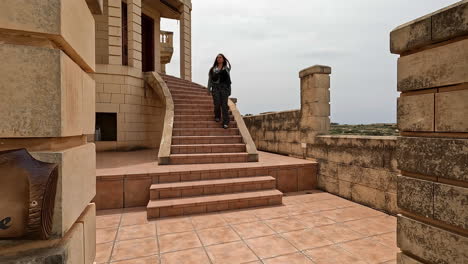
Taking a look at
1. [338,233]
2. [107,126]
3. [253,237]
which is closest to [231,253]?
[253,237]

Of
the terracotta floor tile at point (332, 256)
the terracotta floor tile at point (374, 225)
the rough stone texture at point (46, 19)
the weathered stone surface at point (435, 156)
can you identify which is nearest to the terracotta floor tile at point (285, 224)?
the terracotta floor tile at point (332, 256)

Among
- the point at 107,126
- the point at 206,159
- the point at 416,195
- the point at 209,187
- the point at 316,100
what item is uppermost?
the point at 316,100

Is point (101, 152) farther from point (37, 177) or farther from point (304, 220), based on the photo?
point (37, 177)

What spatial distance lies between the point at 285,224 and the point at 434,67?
3.09m

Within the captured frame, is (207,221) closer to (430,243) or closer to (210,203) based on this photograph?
(210,203)

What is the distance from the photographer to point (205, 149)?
670 centimetres

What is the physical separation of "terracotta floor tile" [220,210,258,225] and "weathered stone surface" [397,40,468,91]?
10.2 ft

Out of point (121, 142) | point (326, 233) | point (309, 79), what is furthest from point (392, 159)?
point (121, 142)

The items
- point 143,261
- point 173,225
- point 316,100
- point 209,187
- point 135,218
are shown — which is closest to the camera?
point 143,261

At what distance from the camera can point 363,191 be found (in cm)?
512

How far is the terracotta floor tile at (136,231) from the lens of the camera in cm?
354

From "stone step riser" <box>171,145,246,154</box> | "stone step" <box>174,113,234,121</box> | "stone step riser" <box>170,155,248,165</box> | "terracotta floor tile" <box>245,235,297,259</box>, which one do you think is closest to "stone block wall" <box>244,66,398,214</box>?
"stone step riser" <box>171,145,246,154</box>

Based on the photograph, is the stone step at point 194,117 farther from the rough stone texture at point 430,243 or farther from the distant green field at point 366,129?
the rough stone texture at point 430,243

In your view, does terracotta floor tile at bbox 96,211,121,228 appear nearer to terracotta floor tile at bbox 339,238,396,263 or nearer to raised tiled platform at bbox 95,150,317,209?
raised tiled platform at bbox 95,150,317,209
